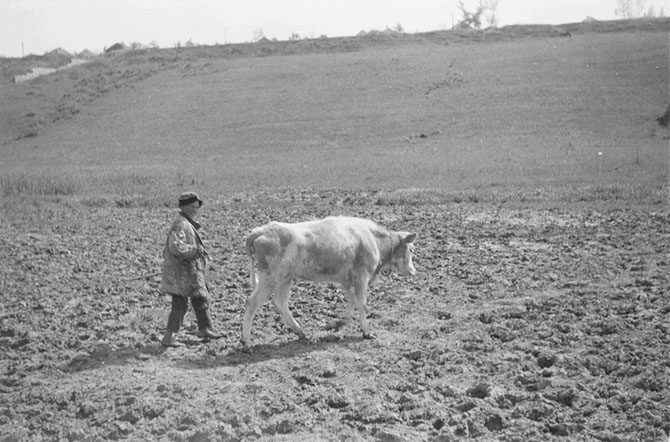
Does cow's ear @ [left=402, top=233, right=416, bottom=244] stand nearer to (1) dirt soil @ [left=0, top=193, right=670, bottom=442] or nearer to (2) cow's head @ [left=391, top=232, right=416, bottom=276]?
(2) cow's head @ [left=391, top=232, right=416, bottom=276]

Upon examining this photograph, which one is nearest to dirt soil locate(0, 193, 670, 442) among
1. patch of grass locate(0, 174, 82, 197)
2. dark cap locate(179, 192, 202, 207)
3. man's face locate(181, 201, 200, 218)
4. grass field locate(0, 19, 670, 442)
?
grass field locate(0, 19, 670, 442)

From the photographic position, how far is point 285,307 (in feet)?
32.6

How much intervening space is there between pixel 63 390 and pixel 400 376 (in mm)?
3323

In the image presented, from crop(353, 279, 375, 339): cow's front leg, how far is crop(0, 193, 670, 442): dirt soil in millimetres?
161

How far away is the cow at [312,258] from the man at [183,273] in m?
0.57

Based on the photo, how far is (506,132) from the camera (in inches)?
1394

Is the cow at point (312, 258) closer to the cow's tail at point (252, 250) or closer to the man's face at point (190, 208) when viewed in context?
the cow's tail at point (252, 250)

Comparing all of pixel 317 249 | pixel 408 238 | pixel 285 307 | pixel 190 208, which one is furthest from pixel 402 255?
pixel 190 208

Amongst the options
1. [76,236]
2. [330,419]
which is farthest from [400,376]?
[76,236]

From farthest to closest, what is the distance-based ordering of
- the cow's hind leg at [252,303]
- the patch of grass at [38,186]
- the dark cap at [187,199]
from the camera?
the patch of grass at [38,186]
the dark cap at [187,199]
the cow's hind leg at [252,303]

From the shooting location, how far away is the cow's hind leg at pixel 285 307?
32.3 feet

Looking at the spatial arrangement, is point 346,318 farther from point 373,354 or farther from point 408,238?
point 408,238

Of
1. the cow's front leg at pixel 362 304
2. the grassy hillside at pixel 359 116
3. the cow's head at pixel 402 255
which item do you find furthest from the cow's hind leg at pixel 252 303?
the grassy hillside at pixel 359 116

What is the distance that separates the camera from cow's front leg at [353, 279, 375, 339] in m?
9.86
